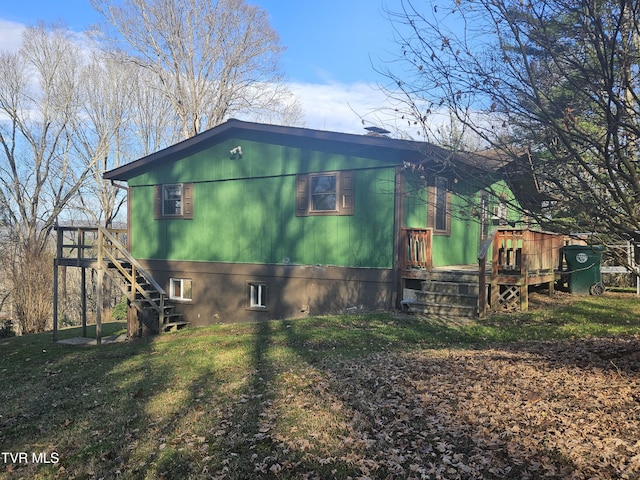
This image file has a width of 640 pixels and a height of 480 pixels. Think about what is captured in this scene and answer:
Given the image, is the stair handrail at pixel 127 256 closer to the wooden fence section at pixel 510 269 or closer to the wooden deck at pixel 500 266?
the wooden deck at pixel 500 266

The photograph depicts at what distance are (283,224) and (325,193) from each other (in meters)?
1.52

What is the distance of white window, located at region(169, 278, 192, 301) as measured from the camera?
587 inches

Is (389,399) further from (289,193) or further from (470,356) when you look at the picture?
(289,193)

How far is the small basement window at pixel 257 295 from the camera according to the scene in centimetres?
1342

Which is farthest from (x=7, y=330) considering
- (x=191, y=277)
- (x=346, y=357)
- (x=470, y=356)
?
(x=470, y=356)

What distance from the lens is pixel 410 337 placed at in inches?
340

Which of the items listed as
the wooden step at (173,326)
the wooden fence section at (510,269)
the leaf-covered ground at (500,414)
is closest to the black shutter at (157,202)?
the wooden step at (173,326)

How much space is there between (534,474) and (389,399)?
1.94 m

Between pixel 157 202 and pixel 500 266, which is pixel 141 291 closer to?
pixel 157 202

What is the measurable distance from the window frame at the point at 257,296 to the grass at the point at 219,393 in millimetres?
1806

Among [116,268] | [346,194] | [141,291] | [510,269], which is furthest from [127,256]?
[510,269]

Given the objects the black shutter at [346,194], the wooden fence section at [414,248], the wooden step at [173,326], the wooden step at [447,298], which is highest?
the black shutter at [346,194]

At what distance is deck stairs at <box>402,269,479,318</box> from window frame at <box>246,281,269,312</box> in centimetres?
412

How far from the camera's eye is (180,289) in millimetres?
Result: 15086
